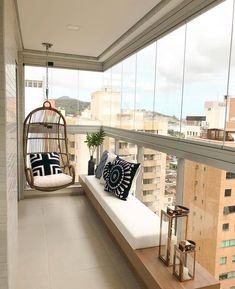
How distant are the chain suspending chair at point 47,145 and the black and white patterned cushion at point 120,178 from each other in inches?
27.7

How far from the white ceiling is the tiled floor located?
8.80 ft

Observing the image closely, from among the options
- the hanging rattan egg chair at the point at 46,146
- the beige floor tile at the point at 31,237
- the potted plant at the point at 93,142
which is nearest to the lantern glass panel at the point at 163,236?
the beige floor tile at the point at 31,237

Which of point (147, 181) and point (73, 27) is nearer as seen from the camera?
point (73, 27)

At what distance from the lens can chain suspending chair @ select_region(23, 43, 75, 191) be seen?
4.01 metres

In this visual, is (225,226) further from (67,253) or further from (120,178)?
(67,253)

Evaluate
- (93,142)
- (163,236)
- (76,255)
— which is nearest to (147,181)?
(163,236)

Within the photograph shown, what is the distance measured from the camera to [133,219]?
259 cm

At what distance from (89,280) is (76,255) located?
457 millimetres

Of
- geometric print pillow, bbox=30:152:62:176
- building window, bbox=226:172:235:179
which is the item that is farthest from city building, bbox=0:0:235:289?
geometric print pillow, bbox=30:152:62:176

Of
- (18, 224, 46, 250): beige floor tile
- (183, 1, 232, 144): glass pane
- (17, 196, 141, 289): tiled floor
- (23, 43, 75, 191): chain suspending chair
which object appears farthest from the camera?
(23, 43, 75, 191): chain suspending chair

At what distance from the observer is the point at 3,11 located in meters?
1.43

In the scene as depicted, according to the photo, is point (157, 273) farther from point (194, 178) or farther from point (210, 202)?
point (194, 178)

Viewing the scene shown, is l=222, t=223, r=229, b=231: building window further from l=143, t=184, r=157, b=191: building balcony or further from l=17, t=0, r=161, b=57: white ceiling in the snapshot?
l=17, t=0, r=161, b=57: white ceiling

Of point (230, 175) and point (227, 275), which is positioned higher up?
point (230, 175)
